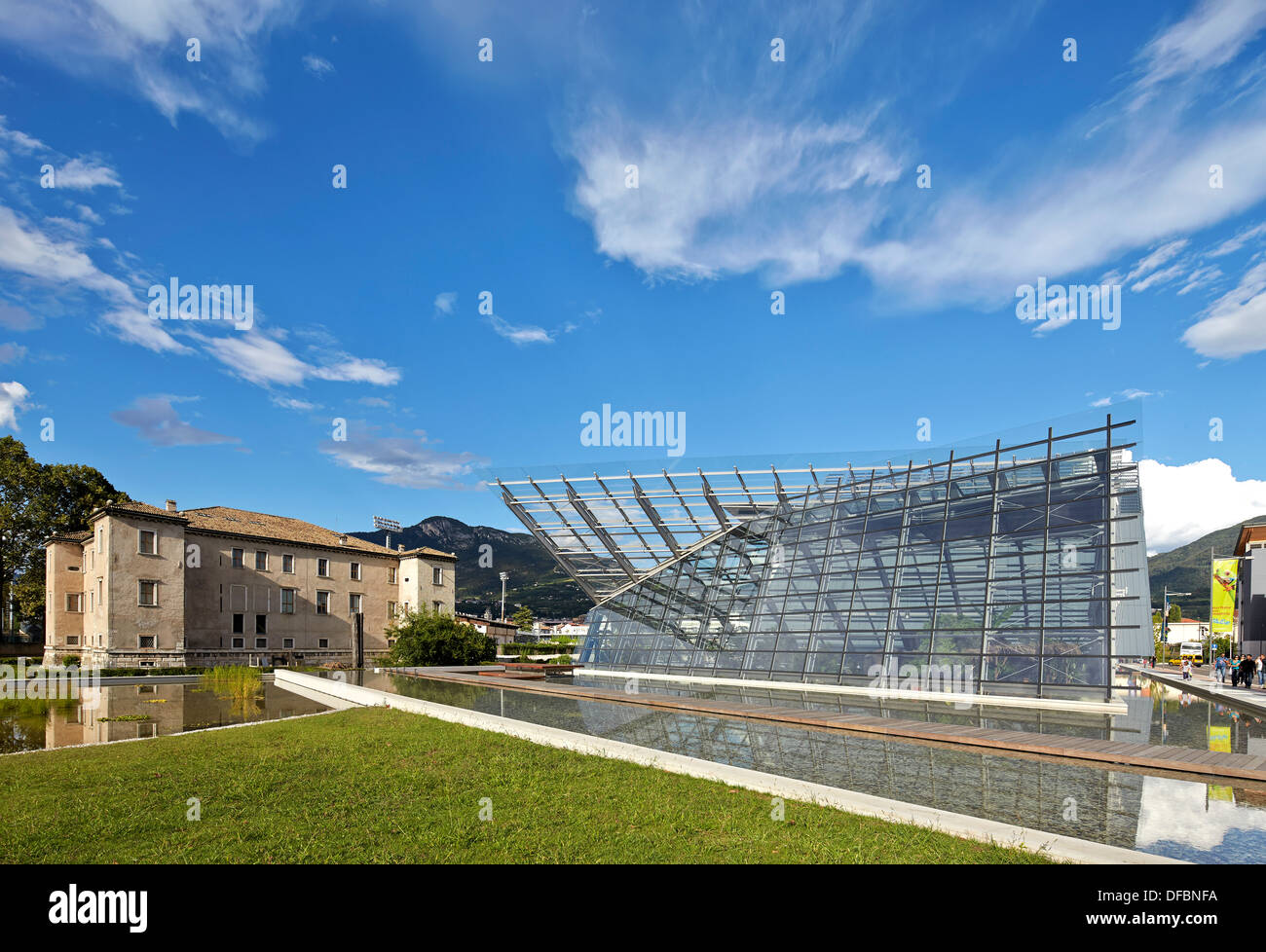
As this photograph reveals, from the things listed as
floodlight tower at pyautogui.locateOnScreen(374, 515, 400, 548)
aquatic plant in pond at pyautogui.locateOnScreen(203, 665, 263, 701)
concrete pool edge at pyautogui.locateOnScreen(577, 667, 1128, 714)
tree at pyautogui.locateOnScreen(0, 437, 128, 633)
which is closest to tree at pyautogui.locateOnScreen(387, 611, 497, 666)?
aquatic plant in pond at pyautogui.locateOnScreen(203, 665, 263, 701)

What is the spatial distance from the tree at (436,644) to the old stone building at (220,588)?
601cm

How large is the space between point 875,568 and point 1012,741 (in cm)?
1317

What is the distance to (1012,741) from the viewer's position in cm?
1323

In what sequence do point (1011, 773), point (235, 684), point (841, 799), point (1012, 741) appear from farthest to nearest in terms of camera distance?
point (235, 684) < point (1012, 741) < point (1011, 773) < point (841, 799)

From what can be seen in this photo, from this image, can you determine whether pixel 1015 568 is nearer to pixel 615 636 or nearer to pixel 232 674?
pixel 615 636

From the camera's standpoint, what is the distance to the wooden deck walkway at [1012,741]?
11250mm

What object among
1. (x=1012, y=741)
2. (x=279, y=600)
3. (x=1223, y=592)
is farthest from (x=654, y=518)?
(x=1223, y=592)

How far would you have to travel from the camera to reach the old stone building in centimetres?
4256

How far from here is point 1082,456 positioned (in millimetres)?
22594

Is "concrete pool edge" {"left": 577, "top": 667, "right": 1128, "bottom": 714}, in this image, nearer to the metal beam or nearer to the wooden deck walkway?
the wooden deck walkway

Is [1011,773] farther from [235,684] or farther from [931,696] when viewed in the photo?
[235,684]
